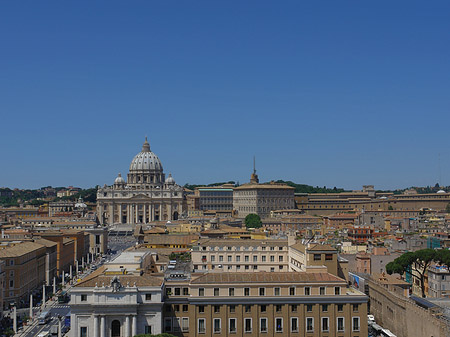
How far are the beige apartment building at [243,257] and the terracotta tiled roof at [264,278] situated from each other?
13.7 metres

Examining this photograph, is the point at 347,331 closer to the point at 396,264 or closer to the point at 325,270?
the point at 325,270

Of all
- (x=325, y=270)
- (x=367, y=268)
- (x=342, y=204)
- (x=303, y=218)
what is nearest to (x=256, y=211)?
(x=342, y=204)

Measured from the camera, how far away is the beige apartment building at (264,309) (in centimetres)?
3778

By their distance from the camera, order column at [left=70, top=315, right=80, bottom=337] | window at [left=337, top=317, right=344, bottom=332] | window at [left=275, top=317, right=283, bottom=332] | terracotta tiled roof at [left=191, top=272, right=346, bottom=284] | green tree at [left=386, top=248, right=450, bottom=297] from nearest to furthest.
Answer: column at [left=70, top=315, right=80, bottom=337], window at [left=275, top=317, right=283, bottom=332], window at [left=337, top=317, right=344, bottom=332], terracotta tiled roof at [left=191, top=272, right=346, bottom=284], green tree at [left=386, top=248, right=450, bottom=297]

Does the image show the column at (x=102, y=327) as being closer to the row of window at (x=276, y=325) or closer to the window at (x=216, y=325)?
the row of window at (x=276, y=325)

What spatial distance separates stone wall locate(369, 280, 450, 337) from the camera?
39.1 metres

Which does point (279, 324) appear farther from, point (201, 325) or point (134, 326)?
point (134, 326)

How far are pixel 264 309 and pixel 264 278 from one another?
185 centimetres

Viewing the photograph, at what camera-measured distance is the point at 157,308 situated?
3669cm

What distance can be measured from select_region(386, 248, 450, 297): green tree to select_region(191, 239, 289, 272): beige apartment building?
12321mm

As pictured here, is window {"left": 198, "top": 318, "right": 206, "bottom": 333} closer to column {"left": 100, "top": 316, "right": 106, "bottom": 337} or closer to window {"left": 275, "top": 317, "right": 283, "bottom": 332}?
window {"left": 275, "top": 317, "right": 283, "bottom": 332}

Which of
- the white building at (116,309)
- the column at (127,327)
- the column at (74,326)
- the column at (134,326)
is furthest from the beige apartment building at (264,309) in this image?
the column at (74,326)

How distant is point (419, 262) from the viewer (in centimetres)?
6116

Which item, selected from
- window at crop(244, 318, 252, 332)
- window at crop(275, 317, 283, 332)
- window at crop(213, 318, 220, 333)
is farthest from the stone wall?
window at crop(213, 318, 220, 333)
